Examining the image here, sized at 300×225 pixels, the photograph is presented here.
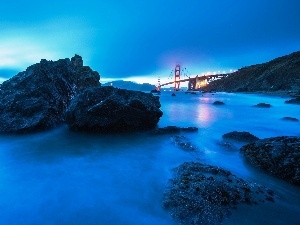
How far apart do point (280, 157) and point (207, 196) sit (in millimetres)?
2080

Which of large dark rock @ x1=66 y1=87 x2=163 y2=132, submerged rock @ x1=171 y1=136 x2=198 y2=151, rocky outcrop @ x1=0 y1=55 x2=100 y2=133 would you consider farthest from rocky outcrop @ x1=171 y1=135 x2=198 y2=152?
rocky outcrop @ x1=0 y1=55 x2=100 y2=133

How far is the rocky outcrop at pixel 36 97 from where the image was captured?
26.9 ft

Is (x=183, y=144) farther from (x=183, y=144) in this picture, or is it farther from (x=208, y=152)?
(x=208, y=152)

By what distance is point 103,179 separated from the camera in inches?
173

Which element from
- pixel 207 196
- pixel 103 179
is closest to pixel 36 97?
pixel 103 179

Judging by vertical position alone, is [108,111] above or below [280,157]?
above

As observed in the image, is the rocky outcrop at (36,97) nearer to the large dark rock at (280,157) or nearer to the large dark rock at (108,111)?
the large dark rock at (108,111)

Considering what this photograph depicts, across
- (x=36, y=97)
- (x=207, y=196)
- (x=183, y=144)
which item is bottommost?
(x=183, y=144)

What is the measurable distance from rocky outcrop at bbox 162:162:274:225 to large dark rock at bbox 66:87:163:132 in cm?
431

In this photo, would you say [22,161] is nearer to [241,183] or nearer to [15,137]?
[15,137]

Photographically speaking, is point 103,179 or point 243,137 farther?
point 243,137

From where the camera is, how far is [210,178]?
12.6 feet

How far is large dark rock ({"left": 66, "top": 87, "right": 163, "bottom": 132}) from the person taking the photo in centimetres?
792

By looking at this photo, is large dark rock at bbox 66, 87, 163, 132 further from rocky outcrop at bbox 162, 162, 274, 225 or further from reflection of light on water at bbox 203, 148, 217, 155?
rocky outcrop at bbox 162, 162, 274, 225
